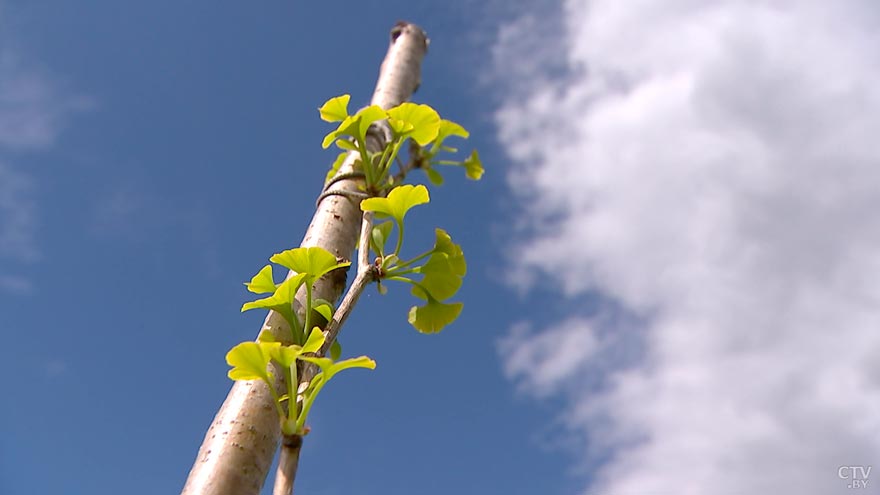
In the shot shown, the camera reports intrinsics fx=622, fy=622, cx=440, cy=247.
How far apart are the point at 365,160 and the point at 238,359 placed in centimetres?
60

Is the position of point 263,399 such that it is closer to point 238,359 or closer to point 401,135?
point 238,359

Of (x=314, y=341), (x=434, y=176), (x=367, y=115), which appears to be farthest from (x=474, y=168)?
(x=314, y=341)

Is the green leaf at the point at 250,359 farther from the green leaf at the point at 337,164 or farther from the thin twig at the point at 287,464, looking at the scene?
the green leaf at the point at 337,164

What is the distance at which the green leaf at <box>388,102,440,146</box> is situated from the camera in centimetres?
129

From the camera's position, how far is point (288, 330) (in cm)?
97

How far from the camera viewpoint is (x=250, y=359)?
79 centimetres

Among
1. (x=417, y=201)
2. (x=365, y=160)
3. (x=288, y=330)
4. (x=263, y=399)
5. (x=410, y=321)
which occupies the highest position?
(x=365, y=160)

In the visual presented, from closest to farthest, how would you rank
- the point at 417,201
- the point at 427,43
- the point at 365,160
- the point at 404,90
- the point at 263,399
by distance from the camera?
the point at 263,399 < the point at 417,201 < the point at 365,160 < the point at 404,90 < the point at 427,43

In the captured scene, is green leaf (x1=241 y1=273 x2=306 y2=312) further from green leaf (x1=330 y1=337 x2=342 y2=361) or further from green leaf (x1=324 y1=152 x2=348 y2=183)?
green leaf (x1=324 y1=152 x2=348 y2=183)

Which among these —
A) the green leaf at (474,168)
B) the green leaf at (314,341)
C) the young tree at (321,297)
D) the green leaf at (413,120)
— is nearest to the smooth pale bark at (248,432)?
the young tree at (321,297)

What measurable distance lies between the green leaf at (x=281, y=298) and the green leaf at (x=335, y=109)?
0.58 metres

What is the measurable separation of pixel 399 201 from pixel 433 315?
0.26 metres

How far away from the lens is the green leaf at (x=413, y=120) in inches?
50.8

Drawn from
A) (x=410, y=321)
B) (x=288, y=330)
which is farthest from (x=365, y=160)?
(x=288, y=330)
